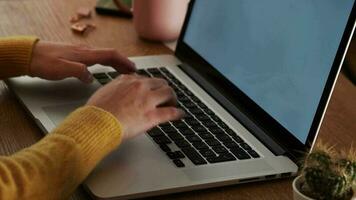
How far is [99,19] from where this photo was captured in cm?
144

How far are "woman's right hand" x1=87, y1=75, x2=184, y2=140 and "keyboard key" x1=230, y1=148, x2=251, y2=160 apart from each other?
0.10 meters

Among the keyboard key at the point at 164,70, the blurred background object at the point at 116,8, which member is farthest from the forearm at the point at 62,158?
the blurred background object at the point at 116,8

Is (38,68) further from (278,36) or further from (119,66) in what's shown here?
(278,36)

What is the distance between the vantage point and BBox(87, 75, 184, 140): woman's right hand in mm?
904

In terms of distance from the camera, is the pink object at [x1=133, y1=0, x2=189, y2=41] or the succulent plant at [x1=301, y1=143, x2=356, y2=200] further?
the pink object at [x1=133, y1=0, x2=189, y2=41]

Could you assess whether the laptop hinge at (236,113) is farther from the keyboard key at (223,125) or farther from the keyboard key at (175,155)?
the keyboard key at (175,155)

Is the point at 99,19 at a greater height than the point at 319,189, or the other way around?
the point at 319,189

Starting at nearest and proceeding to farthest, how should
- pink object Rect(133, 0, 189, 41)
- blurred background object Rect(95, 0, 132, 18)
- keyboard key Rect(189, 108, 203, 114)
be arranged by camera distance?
keyboard key Rect(189, 108, 203, 114) → pink object Rect(133, 0, 189, 41) → blurred background object Rect(95, 0, 132, 18)

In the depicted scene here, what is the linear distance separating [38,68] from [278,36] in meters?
0.39

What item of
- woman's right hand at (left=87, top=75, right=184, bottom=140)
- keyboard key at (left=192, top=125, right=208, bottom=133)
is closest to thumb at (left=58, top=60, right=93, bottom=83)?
woman's right hand at (left=87, top=75, right=184, bottom=140)

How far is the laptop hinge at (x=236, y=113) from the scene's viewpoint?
951 millimetres

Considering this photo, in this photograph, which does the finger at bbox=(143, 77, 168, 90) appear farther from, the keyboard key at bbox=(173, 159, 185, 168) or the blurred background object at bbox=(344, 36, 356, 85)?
the blurred background object at bbox=(344, 36, 356, 85)

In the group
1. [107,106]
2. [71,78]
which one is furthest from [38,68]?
[107,106]

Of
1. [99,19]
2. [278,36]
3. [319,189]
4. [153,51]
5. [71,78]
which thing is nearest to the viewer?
[319,189]
